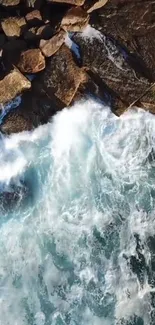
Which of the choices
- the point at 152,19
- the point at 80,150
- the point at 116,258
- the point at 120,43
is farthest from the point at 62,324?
the point at 152,19

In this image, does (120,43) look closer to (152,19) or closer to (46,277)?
(152,19)

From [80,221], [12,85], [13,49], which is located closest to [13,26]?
[13,49]

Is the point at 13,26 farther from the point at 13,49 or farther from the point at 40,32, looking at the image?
the point at 40,32

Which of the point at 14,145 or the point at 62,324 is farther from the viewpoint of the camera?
the point at 14,145

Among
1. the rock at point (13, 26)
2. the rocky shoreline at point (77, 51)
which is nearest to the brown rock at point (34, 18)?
the rocky shoreline at point (77, 51)

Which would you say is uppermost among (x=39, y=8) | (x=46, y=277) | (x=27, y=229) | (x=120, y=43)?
(x=39, y=8)

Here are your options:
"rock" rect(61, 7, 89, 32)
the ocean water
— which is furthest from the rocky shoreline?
the ocean water

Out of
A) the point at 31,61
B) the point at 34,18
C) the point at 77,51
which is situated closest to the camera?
the point at 31,61
